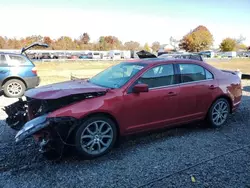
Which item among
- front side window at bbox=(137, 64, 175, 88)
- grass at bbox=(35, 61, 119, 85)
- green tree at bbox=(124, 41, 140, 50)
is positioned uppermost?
green tree at bbox=(124, 41, 140, 50)

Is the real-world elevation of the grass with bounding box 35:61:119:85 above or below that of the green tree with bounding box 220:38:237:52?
below

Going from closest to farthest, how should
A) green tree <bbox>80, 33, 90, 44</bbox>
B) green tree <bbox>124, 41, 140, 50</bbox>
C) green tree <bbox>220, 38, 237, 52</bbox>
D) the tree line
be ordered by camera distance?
1. the tree line
2. green tree <bbox>220, 38, 237, 52</bbox>
3. green tree <bbox>124, 41, 140, 50</bbox>
4. green tree <bbox>80, 33, 90, 44</bbox>

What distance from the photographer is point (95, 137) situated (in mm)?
3898

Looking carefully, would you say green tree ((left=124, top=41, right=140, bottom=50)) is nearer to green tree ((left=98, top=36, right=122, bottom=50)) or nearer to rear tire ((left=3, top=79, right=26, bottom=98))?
green tree ((left=98, top=36, right=122, bottom=50))

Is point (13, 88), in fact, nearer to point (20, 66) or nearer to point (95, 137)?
point (20, 66)

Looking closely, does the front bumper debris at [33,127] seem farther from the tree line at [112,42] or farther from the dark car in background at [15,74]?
the tree line at [112,42]

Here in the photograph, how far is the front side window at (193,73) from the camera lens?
489 centimetres

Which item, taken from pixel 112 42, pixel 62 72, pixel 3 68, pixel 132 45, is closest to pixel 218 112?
pixel 3 68

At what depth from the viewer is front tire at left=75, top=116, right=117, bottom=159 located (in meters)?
3.75

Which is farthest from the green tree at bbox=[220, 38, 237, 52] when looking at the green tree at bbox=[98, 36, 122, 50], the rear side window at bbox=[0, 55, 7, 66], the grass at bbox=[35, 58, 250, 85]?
the rear side window at bbox=[0, 55, 7, 66]

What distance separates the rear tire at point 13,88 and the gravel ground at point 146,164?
4630 millimetres

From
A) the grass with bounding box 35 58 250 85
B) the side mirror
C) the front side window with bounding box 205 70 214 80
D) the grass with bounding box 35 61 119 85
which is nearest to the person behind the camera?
the side mirror

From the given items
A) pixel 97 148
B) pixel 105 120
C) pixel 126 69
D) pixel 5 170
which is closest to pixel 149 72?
pixel 126 69

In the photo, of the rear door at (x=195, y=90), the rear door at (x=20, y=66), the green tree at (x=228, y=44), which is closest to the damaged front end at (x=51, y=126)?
the rear door at (x=195, y=90)
